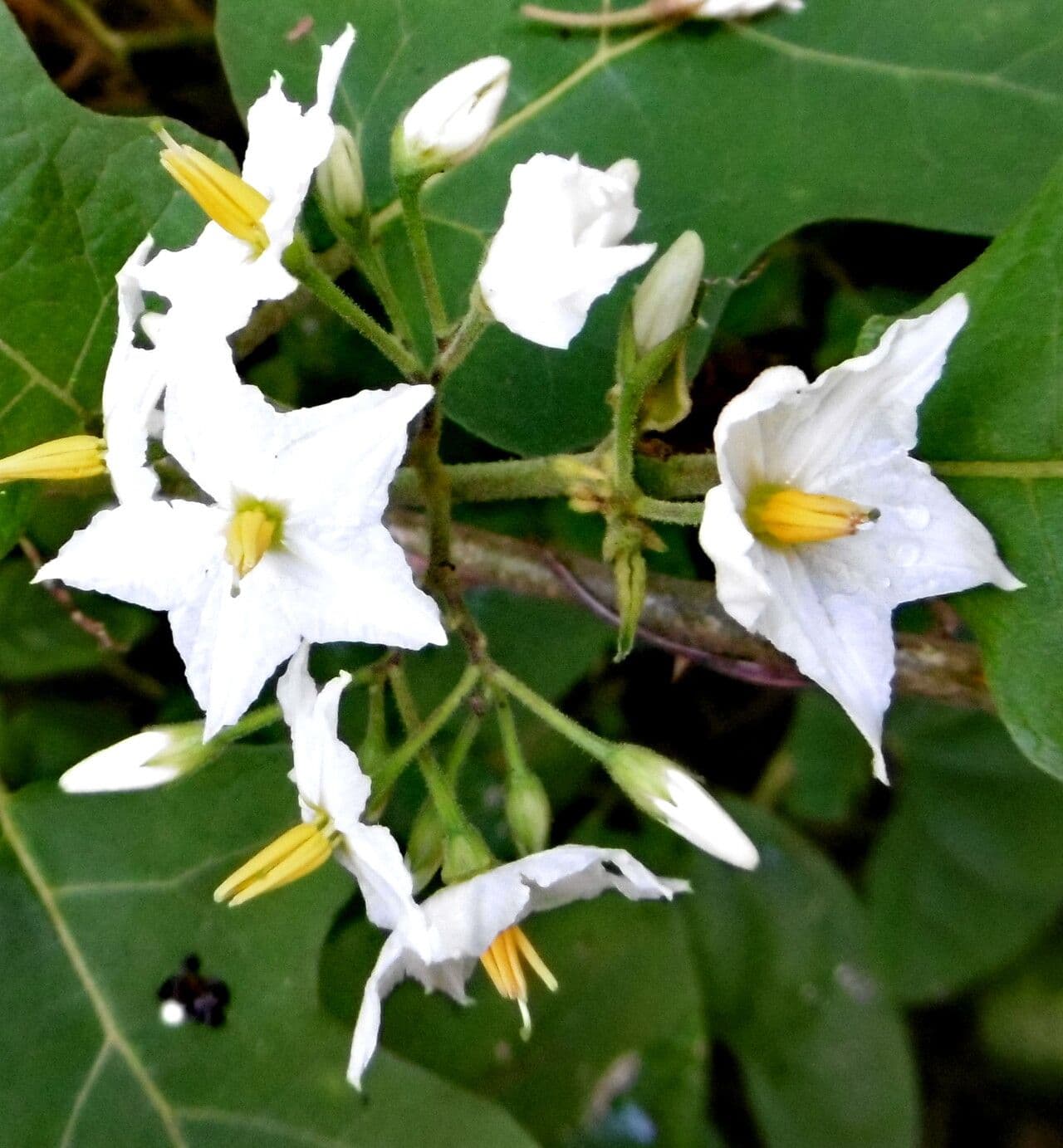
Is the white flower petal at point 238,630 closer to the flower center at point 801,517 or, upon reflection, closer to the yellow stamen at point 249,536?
the yellow stamen at point 249,536

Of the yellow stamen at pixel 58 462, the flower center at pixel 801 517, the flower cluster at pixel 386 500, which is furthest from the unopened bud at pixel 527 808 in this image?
the yellow stamen at pixel 58 462

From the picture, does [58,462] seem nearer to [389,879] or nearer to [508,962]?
[389,879]

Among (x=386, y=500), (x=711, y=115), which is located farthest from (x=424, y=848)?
(x=711, y=115)

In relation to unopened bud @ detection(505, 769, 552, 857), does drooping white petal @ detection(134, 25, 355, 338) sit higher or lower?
higher

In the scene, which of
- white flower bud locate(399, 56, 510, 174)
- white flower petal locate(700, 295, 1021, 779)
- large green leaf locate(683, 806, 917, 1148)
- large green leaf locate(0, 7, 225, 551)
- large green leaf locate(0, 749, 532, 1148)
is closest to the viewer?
white flower petal locate(700, 295, 1021, 779)

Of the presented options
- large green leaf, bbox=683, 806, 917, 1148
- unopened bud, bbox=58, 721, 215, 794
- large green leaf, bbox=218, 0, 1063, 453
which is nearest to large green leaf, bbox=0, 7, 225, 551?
large green leaf, bbox=218, 0, 1063, 453

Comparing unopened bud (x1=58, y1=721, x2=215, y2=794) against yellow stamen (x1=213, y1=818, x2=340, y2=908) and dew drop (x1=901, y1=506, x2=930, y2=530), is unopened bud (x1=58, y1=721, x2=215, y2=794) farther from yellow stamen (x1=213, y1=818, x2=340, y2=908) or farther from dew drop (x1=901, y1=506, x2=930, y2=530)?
dew drop (x1=901, y1=506, x2=930, y2=530)
